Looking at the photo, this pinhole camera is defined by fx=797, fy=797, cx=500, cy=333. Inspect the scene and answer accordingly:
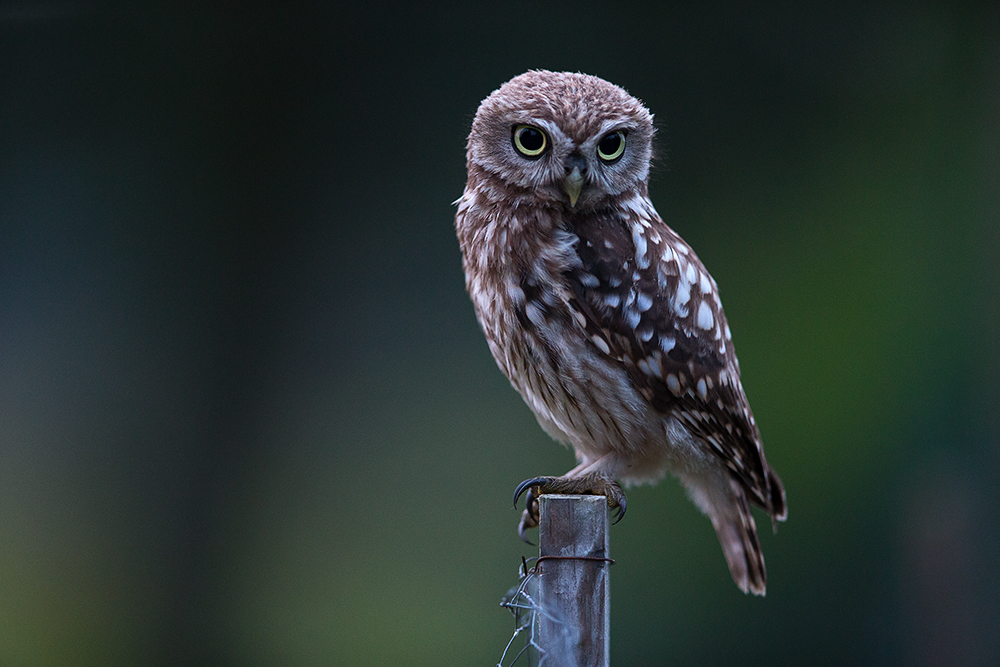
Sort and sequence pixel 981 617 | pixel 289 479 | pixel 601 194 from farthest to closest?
pixel 289 479
pixel 981 617
pixel 601 194

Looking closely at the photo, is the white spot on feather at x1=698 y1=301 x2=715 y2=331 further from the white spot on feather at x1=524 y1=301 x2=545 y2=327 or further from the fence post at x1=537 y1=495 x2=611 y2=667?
the fence post at x1=537 y1=495 x2=611 y2=667

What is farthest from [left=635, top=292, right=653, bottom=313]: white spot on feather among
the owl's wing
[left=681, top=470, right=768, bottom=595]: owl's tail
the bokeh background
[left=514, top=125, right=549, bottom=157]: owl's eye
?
the bokeh background

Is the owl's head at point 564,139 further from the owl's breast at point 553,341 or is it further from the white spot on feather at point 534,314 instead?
the white spot on feather at point 534,314

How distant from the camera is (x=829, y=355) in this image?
343cm

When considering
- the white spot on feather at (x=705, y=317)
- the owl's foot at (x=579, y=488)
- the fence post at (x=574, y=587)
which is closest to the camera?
the fence post at (x=574, y=587)

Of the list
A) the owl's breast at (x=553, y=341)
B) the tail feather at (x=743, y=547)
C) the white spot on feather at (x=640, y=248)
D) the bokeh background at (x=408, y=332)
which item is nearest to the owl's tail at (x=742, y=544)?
the tail feather at (x=743, y=547)

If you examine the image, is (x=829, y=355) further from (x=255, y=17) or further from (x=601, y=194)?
(x=255, y=17)

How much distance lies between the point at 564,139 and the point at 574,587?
0.89 metres

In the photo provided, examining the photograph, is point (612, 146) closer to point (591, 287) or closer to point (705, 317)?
point (591, 287)

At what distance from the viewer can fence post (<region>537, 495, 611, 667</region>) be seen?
4.30ft

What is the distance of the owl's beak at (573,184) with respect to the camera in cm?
168

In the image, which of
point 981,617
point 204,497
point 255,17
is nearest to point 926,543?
point 981,617

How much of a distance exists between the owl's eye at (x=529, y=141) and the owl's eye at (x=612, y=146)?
0.12 metres

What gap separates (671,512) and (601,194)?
2.12 m
